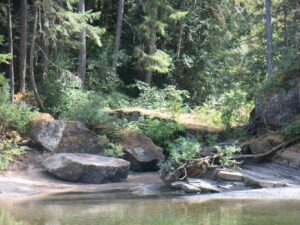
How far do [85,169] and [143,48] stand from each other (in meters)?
15.8

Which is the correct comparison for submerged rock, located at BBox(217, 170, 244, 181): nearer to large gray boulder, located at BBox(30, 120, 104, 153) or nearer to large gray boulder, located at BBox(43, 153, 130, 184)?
large gray boulder, located at BBox(43, 153, 130, 184)

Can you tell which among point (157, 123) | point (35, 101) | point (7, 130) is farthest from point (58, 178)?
point (35, 101)

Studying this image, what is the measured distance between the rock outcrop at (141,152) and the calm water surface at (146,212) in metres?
6.21

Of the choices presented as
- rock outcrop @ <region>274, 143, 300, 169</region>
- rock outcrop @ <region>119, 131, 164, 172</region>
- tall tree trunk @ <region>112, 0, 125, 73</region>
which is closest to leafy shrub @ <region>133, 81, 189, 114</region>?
tall tree trunk @ <region>112, 0, 125, 73</region>

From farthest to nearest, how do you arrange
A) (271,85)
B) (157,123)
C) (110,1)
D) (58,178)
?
(110,1) → (157,123) → (271,85) → (58,178)

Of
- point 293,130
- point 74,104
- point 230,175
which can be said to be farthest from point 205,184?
point 74,104

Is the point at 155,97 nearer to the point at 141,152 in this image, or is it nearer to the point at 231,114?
the point at 231,114

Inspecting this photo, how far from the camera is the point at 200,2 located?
110 feet

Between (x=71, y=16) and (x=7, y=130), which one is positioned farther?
(x=71, y=16)

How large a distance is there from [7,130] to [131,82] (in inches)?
594

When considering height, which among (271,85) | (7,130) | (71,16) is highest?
(71,16)

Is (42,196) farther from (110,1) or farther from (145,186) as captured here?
(110,1)

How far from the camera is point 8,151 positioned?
18.0 m

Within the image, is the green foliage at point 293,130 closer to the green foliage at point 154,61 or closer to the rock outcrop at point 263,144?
the rock outcrop at point 263,144
